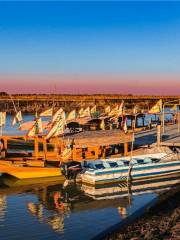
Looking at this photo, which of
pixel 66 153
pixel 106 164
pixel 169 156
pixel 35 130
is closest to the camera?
pixel 106 164

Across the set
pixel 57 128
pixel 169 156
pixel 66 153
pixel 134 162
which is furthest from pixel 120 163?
pixel 57 128

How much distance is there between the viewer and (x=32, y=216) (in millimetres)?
23906

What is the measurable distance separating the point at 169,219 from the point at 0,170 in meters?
17.3

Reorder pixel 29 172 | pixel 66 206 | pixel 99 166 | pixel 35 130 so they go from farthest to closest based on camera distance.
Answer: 1. pixel 35 130
2. pixel 29 172
3. pixel 99 166
4. pixel 66 206

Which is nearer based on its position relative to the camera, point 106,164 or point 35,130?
point 106,164

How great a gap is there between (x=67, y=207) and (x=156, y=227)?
9173 mm

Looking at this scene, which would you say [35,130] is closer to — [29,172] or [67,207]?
[29,172]

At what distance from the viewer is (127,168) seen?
32062 mm

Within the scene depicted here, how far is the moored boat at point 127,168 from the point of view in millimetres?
31188

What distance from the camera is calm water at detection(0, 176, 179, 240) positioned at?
69.6 feet

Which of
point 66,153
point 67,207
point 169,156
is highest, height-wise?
point 66,153

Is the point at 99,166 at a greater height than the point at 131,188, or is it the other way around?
the point at 99,166

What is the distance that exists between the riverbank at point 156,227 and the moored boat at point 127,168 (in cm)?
860

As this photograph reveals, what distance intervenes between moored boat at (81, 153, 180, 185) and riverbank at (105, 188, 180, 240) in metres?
8.60
